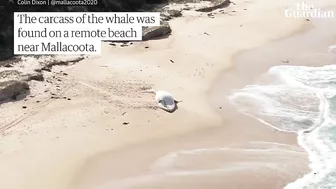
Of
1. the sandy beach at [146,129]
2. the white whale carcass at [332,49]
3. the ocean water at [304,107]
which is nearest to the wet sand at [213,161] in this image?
the sandy beach at [146,129]

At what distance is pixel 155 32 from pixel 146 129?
725cm

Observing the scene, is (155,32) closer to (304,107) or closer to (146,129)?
(304,107)

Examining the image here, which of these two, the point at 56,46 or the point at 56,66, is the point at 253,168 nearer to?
the point at 56,66

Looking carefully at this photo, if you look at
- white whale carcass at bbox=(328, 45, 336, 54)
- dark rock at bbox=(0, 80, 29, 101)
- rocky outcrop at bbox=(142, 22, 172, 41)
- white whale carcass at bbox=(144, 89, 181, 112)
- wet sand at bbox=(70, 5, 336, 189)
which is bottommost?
wet sand at bbox=(70, 5, 336, 189)

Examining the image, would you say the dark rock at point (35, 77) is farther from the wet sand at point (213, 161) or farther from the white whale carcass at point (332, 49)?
the white whale carcass at point (332, 49)

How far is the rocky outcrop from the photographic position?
1956 centimetres

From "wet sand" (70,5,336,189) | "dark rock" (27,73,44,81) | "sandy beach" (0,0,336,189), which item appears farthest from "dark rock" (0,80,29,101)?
"wet sand" (70,5,336,189)

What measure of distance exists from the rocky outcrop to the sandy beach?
0.41 meters

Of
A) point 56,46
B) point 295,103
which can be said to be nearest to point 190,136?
point 295,103

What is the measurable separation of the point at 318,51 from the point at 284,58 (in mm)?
2081

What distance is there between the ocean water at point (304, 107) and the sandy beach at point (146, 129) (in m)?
0.33

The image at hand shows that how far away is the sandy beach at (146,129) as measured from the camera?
11211 millimetres

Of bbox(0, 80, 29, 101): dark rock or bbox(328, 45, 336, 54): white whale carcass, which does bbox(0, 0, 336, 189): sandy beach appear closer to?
bbox(0, 80, 29, 101): dark rock

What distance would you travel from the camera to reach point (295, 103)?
15523mm
